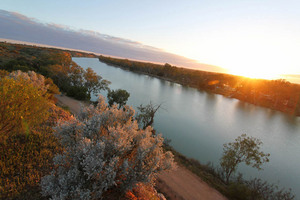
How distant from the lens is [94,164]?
14.1ft

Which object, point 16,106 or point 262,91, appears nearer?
point 16,106

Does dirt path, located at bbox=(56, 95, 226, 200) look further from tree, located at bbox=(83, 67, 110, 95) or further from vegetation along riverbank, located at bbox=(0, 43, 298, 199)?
tree, located at bbox=(83, 67, 110, 95)

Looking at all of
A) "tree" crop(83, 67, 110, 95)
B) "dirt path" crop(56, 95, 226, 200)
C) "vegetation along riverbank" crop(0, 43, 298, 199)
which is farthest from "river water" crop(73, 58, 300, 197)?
"tree" crop(83, 67, 110, 95)

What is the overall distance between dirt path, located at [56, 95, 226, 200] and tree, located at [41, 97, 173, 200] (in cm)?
560

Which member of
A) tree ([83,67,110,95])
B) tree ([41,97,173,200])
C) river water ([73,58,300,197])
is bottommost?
river water ([73,58,300,197])

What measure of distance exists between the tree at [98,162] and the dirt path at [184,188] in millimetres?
5603

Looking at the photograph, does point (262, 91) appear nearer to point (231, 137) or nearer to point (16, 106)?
point (231, 137)

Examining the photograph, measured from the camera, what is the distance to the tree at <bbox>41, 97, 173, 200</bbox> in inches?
173

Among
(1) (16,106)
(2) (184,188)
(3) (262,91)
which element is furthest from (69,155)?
(3) (262,91)

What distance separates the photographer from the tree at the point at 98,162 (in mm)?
4406

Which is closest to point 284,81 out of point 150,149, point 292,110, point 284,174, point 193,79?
point 292,110

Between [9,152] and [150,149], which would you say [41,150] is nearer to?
[9,152]

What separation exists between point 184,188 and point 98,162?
9142mm

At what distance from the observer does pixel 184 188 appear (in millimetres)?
10938
